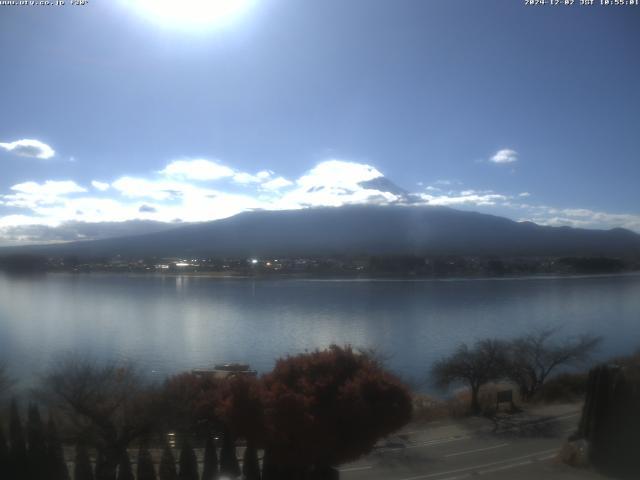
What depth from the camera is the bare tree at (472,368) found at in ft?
44.8

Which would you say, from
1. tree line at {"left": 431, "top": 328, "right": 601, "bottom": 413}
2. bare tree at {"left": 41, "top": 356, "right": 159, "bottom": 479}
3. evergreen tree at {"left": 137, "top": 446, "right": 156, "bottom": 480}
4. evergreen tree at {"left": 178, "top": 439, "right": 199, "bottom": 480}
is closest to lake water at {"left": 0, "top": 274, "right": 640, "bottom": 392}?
tree line at {"left": 431, "top": 328, "right": 601, "bottom": 413}

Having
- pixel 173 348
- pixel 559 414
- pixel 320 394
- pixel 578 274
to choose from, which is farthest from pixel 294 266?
pixel 320 394

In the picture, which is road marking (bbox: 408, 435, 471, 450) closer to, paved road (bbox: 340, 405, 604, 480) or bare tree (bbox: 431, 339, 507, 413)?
paved road (bbox: 340, 405, 604, 480)

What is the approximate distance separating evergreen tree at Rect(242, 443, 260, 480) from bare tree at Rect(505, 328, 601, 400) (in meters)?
9.54

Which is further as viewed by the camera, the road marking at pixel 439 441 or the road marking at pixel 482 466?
the road marking at pixel 439 441

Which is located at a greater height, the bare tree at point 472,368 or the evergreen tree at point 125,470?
the evergreen tree at point 125,470

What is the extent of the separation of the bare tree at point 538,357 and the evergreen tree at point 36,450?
11.3m

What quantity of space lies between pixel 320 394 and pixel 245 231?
2328 inches

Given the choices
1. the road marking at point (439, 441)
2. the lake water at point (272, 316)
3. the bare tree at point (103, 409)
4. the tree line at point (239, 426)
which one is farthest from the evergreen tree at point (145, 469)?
the lake water at point (272, 316)

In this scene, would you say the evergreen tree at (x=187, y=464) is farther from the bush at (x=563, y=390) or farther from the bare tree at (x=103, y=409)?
the bush at (x=563, y=390)

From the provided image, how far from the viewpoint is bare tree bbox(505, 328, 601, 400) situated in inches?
585

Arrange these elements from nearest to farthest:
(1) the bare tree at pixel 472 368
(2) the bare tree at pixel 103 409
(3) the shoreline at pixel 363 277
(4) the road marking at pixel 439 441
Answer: (2) the bare tree at pixel 103 409 < (4) the road marking at pixel 439 441 < (1) the bare tree at pixel 472 368 < (3) the shoreline at pixel 363 277

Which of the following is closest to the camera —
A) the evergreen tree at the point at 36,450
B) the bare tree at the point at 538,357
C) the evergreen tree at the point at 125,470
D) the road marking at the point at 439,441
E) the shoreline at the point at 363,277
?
the evergreen tree at the point at 36,450

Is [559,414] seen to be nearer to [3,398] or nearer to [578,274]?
[3,398]
